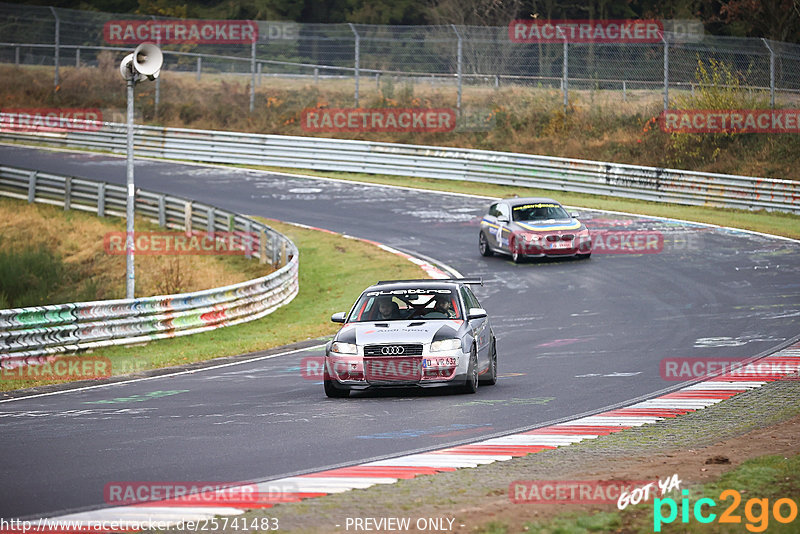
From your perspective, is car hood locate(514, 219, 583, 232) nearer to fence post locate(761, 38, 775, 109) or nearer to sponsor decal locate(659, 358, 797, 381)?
Answer: sponsor decal locate(659, 358, 797, 381)

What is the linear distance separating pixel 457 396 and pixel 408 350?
35.1 inches

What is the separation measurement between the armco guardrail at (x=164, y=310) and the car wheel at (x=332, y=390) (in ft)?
21.4

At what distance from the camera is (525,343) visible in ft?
60.3

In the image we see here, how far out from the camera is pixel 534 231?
27047mm

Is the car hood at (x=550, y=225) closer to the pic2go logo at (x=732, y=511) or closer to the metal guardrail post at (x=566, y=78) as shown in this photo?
the metal guardrail post at (x=566, y=78)

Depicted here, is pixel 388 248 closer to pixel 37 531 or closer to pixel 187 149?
pixel 187 149

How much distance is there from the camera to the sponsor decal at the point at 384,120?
4543 cm

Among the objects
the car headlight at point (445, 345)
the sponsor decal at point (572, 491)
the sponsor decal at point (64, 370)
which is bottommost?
the sponsor decal at point (64, 370)

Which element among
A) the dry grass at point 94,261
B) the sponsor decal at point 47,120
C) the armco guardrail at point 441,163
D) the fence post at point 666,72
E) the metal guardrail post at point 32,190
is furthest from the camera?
the sponsor decal at point 47,120

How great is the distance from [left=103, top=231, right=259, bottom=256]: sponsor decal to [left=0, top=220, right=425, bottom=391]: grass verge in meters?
1.67

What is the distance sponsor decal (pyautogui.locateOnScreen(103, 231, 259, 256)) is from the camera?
1198 inches

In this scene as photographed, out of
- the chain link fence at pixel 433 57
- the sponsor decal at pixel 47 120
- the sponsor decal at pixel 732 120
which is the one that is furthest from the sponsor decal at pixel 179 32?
the sponsor decal at pixel 732 120

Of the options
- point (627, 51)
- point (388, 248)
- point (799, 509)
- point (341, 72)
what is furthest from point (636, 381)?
point (341, 72)

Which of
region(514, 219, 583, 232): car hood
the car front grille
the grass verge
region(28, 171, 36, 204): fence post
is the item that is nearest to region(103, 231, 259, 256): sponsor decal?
the grass verge
